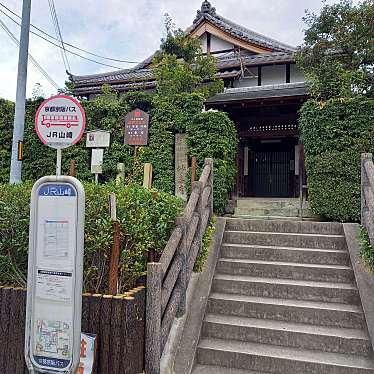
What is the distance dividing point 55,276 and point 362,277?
3.42 m

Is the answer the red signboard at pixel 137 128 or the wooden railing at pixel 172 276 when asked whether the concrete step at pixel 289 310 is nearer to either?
the wooden railing at pixel 172 276

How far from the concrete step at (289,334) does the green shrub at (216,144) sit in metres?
3.33

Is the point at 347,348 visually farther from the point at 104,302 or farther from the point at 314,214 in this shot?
the point at 314,214

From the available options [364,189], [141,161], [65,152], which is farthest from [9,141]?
[364,189]

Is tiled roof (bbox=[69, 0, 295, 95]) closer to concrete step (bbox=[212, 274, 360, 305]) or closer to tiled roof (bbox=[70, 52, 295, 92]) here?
tiled roof (bbox=[70, 52, 295, 92])

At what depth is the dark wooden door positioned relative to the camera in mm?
11727

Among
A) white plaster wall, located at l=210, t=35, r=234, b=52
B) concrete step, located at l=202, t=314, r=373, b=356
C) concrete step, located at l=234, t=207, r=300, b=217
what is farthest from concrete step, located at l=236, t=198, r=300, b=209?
white plaster wall, located at l=210, t=35, r=234, b=52

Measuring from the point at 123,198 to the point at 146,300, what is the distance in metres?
0.99

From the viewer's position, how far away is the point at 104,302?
3180 mm

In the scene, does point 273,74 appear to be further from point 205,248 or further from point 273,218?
point 205,248

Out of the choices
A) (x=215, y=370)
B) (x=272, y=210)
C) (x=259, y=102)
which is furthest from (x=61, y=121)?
(x=259, y=102)

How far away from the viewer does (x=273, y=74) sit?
43.1ft

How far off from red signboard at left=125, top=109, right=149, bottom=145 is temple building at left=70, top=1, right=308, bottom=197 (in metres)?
2.46

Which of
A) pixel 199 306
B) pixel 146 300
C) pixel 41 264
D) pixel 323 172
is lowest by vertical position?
pixel 199 306
